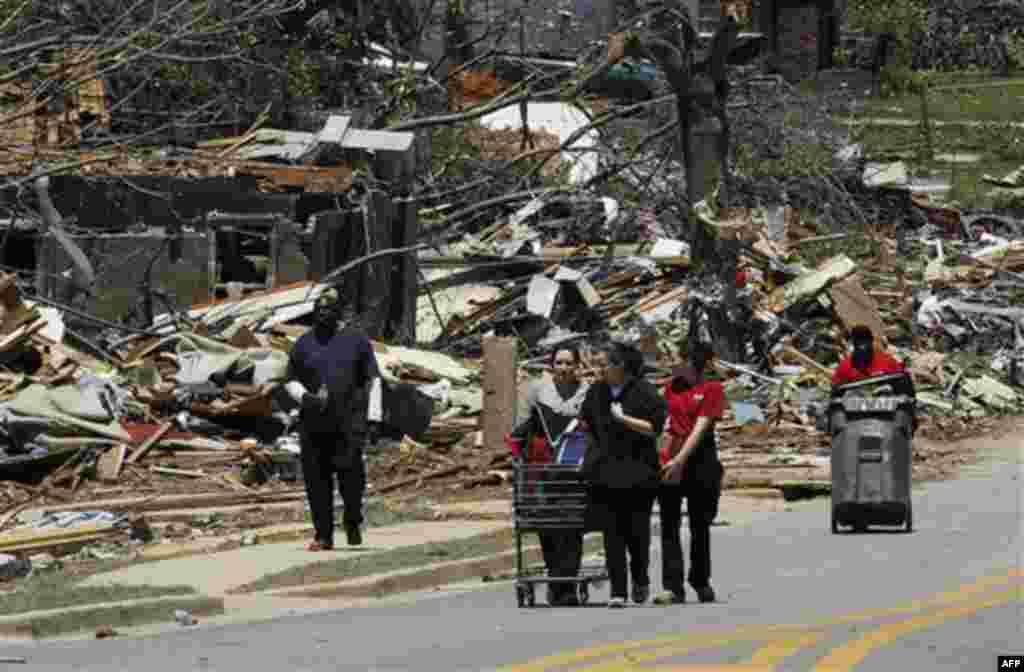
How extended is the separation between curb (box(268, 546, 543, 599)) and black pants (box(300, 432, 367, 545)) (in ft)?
2.98

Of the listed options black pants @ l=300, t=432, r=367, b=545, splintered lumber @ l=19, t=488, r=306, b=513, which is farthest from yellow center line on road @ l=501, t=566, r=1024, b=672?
splintered lumber @ l=19, t=488, r=306, b=513

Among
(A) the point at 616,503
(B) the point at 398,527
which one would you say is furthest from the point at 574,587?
(B) the point at 398,527

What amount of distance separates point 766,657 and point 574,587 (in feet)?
11.8

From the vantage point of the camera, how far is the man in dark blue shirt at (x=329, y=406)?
17.5 metres

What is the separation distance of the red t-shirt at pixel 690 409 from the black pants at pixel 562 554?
28.7 inches

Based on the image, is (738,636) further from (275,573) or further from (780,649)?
(275,573)

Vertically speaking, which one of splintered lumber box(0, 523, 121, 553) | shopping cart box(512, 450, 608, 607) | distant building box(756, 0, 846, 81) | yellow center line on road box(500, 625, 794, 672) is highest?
distant building box(756, 0, 846, 81)

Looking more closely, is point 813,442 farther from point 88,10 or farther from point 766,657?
point 766,657

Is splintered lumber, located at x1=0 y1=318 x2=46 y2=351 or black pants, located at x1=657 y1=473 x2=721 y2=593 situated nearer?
black pants, located at x1=657 y1=473 x2=721 y2=593

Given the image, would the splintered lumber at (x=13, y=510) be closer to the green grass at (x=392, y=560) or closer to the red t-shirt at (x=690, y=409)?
the green grass at (x=392, y=560)

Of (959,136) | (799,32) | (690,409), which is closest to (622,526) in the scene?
(690,409)

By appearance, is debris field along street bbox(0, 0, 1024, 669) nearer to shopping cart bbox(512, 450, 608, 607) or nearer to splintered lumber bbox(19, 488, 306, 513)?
splintered lumber bbox(19, 488, 306, 513)

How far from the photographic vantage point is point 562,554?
49.3 feet

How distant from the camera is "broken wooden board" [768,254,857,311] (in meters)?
33.8
